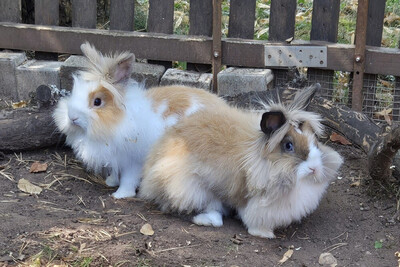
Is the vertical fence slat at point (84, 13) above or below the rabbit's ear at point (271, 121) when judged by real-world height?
above

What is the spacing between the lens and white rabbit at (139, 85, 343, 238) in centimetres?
373

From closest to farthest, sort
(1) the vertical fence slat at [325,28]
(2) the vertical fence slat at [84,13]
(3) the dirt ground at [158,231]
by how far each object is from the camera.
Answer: (3) the dirt ground at [158,231], (1) the vertical fence slat at [325,28], (2) the vertical fence slat at [84,13]

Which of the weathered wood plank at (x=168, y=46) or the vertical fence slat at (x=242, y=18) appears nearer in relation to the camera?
the weathered wood plank at (x=168, y=46)

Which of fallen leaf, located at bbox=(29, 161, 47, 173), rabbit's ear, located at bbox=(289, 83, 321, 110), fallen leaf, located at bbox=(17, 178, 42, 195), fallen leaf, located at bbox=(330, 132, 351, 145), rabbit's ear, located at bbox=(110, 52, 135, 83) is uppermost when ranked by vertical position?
rabbit's ear, located at bbox=(110, 52, 135, 83)

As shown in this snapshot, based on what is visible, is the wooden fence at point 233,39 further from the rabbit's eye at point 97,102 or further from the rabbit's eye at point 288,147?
the rabbit's eye at point 288,147

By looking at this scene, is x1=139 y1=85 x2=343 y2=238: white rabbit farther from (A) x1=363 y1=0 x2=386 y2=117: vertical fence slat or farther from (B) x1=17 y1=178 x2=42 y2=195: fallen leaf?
(A) x1=363 y1=0 x2=386 y2=117: vertical fence slat

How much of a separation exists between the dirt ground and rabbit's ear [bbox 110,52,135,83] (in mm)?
854

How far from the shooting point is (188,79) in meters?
5.70

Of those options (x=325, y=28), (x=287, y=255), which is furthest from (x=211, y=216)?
(x=325, y=28)

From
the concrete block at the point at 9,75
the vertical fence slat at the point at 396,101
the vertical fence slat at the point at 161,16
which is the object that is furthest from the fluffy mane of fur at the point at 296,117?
the concrete block at the point at 9,75

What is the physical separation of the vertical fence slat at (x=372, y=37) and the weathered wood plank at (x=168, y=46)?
0.10 m

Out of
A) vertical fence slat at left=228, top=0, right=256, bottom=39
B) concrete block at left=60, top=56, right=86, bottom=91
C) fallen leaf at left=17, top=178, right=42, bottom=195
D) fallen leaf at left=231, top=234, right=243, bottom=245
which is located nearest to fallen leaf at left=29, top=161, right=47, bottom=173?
fallen leaf at left=17, top=178, right=42, bottom=195

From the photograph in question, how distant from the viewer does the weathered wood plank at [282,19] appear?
5723 millimetres

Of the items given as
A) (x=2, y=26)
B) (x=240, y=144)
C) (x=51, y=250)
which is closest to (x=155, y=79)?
(x=2, y=26)
